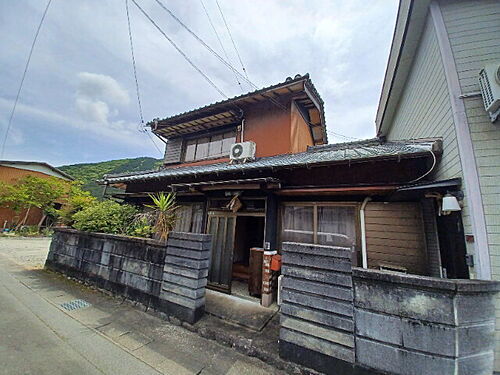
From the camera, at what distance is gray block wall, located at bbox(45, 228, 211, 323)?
357cm

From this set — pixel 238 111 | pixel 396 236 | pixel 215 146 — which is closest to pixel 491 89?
pixel 396 236

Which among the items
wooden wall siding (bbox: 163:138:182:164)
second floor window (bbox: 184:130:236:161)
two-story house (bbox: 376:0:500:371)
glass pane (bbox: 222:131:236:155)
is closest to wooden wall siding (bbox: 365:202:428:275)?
two-story house (bbox: 376:0:500:371)

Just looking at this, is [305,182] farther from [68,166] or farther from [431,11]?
[68,166]

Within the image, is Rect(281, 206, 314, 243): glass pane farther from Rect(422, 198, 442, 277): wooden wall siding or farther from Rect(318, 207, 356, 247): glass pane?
Rect(422, 198, 442, 277): wooden wall siding

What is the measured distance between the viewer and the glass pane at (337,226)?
14.5 ft

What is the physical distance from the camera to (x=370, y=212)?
434 cm

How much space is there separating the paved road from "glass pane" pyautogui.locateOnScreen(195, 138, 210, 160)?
5.85 meters

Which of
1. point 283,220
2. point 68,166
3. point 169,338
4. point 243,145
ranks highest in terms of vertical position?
point 68,166

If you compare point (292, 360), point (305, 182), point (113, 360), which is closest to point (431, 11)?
point (305, 182)

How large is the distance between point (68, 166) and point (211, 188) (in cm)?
4827

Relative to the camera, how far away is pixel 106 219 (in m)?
5.70

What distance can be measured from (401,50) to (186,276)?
7.04m

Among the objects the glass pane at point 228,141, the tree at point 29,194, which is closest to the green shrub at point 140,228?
the glass pane at point 228,141

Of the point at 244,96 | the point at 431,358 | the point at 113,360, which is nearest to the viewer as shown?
the point at 431,358
